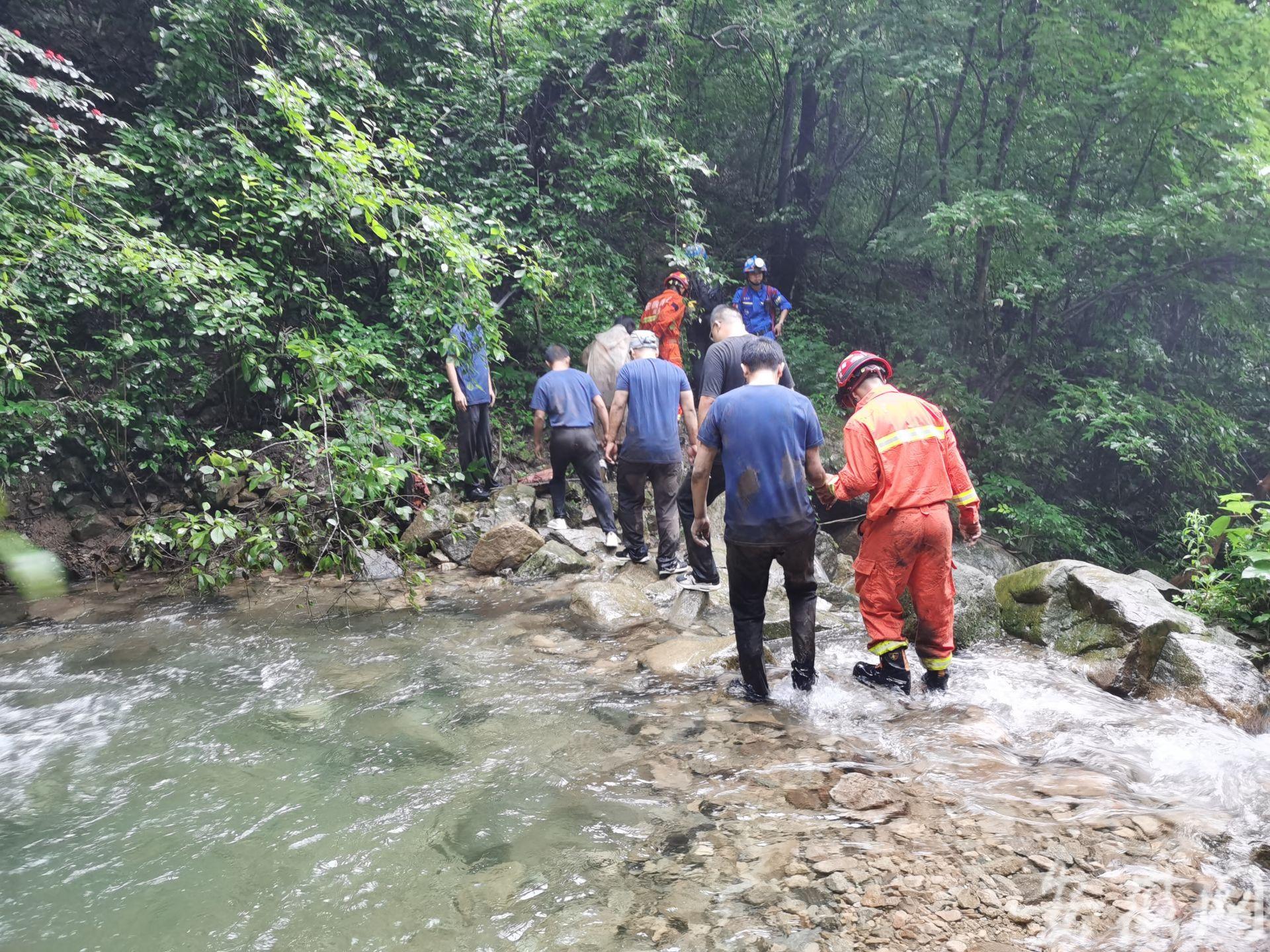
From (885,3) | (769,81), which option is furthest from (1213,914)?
(769,81)

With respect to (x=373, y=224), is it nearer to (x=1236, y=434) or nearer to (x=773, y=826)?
(x=773, y=826)

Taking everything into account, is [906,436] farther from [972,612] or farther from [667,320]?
[667,320]

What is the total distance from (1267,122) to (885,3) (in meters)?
5.05

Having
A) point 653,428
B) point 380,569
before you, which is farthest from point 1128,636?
point 380,569

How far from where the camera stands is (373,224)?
540 centimetres

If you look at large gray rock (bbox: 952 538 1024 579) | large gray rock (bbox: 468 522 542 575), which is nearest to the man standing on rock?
large gray rock (bbox: 468 522 542 575)

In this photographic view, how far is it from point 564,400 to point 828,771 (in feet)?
15.8

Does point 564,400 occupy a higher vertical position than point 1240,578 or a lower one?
higher

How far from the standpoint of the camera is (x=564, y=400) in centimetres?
736

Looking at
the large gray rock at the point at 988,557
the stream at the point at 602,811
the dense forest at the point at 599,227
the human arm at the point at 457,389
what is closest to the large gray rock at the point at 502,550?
the dense forest at the point at 599,227

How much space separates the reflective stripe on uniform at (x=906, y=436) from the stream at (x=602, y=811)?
1.48 meters

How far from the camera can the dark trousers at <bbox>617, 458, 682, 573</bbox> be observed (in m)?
6.63

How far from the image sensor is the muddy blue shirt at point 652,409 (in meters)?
6.43

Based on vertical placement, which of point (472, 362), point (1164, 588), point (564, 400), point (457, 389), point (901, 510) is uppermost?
point (472, 362)
